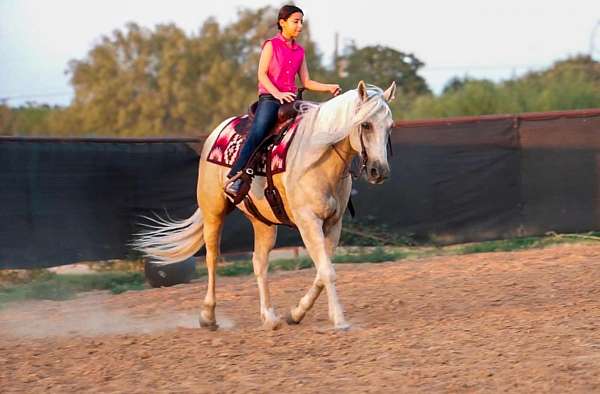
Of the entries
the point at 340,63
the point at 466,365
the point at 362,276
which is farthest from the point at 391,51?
the point at 466,365

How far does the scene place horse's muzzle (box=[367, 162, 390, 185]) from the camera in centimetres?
688

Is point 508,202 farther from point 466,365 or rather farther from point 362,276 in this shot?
point 466,365

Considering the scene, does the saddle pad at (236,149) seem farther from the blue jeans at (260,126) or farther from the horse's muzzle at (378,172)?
the horse's muzzle at (378,172)

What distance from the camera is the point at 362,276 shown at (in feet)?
36.6

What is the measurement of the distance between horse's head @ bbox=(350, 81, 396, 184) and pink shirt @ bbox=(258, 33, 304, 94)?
38.4 inches

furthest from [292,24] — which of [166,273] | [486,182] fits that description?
[486,182]

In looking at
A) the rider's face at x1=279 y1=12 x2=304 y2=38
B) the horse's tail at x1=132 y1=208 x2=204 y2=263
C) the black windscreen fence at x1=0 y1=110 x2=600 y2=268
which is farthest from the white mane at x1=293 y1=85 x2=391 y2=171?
the black windscreen fence at x1=0 y1=110 x2=600 y2=268

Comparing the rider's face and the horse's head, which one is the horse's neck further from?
the rider's face

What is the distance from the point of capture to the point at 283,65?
25.9ft

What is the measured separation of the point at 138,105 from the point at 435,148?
23.9 metres

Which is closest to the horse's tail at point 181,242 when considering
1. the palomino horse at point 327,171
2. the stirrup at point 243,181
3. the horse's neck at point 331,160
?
the palomino horse at point 327,171

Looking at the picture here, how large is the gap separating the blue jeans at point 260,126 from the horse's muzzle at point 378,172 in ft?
3.97

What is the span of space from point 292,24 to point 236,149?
3.88 ft

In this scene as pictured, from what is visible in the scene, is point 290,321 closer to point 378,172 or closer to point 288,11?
point 378,172
